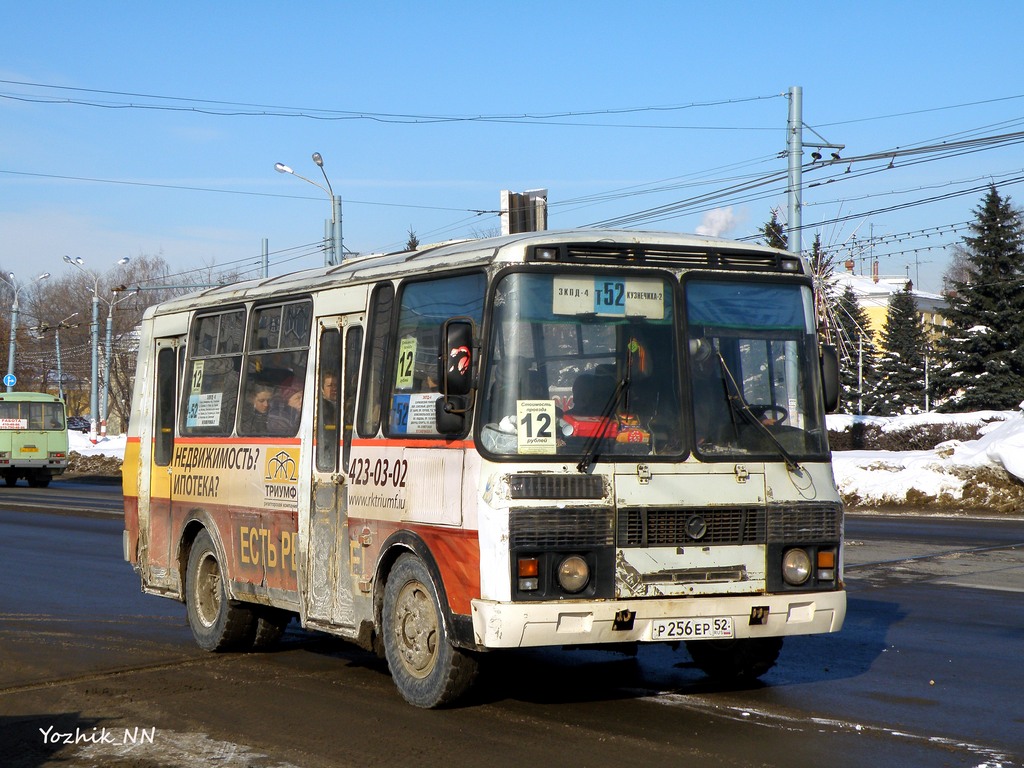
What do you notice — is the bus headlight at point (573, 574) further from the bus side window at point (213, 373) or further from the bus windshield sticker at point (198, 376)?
the bus windshield sticker at point (198, 376)

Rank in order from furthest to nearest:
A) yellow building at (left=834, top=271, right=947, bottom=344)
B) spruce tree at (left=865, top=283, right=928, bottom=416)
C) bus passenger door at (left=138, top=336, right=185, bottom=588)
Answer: yellow building at (left=834, top=271, right=947, bottom=344)
spruce tree at (left=865, top=283, right=928, bottom=416)
bus passenger door at (left=138, top=336, right=185, bottom=588)

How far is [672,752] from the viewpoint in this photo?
6.67 m

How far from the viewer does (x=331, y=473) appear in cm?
901

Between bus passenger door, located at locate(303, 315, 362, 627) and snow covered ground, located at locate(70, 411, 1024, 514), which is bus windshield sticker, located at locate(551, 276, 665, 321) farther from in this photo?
snow covered ground, located at locate(70, 411, 1024, 514)

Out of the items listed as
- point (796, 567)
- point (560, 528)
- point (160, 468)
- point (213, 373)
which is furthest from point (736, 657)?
point (160, 468)

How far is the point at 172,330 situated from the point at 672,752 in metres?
6.55

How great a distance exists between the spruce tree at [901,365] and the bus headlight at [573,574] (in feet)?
217

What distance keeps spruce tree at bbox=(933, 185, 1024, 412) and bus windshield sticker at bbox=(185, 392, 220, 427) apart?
143 feet

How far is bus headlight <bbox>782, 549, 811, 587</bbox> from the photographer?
768 cm

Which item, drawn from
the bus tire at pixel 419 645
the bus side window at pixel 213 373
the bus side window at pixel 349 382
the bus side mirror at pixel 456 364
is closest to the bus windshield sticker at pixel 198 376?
the bus side window at pixel 213 373

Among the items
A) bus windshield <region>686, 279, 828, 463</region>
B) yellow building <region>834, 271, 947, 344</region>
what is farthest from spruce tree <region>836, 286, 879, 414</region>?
bus windshield <region>686, 279, 828, 463</region>

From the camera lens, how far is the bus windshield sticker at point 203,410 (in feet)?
35.1

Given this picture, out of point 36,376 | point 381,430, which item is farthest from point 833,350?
point 36,376

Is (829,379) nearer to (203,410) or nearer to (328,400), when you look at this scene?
(328,400)
